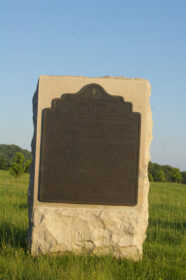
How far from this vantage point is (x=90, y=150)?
4.33 m

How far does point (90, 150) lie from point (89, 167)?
25 cm

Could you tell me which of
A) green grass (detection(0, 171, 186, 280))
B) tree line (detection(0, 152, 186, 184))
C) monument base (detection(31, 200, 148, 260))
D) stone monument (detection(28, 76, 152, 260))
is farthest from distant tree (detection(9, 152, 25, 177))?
monument base (detection(31, 200, 148, 260))

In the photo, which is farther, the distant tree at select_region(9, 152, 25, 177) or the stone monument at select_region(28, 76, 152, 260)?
the distant tree at select_region(9, 152, 25, 177)

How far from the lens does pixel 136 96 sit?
14.5 feet

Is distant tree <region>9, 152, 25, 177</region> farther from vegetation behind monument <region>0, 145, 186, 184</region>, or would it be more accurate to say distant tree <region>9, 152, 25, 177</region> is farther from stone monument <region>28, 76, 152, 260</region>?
stone monument <region>28, 76, 152, 260</region>

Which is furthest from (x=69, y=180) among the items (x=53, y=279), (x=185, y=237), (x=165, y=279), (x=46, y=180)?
(x=185, y=237)

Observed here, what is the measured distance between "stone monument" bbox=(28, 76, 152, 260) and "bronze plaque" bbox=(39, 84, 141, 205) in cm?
1

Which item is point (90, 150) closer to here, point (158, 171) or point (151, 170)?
point (158, 171)

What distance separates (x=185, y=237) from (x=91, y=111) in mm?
3197

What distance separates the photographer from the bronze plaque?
4.31 meters

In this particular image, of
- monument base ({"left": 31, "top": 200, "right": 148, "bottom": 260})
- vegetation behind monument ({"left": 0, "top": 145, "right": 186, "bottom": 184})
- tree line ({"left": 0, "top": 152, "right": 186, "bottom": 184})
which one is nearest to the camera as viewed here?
monument base ({"left": 31, "top": 200, "right": 148, "bottom": 260})

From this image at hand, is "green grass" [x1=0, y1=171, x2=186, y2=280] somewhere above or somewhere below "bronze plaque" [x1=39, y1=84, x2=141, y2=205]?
below

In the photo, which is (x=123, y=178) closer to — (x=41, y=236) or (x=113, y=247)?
(x=113, y=247)

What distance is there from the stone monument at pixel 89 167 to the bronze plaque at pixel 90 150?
0.05ft
